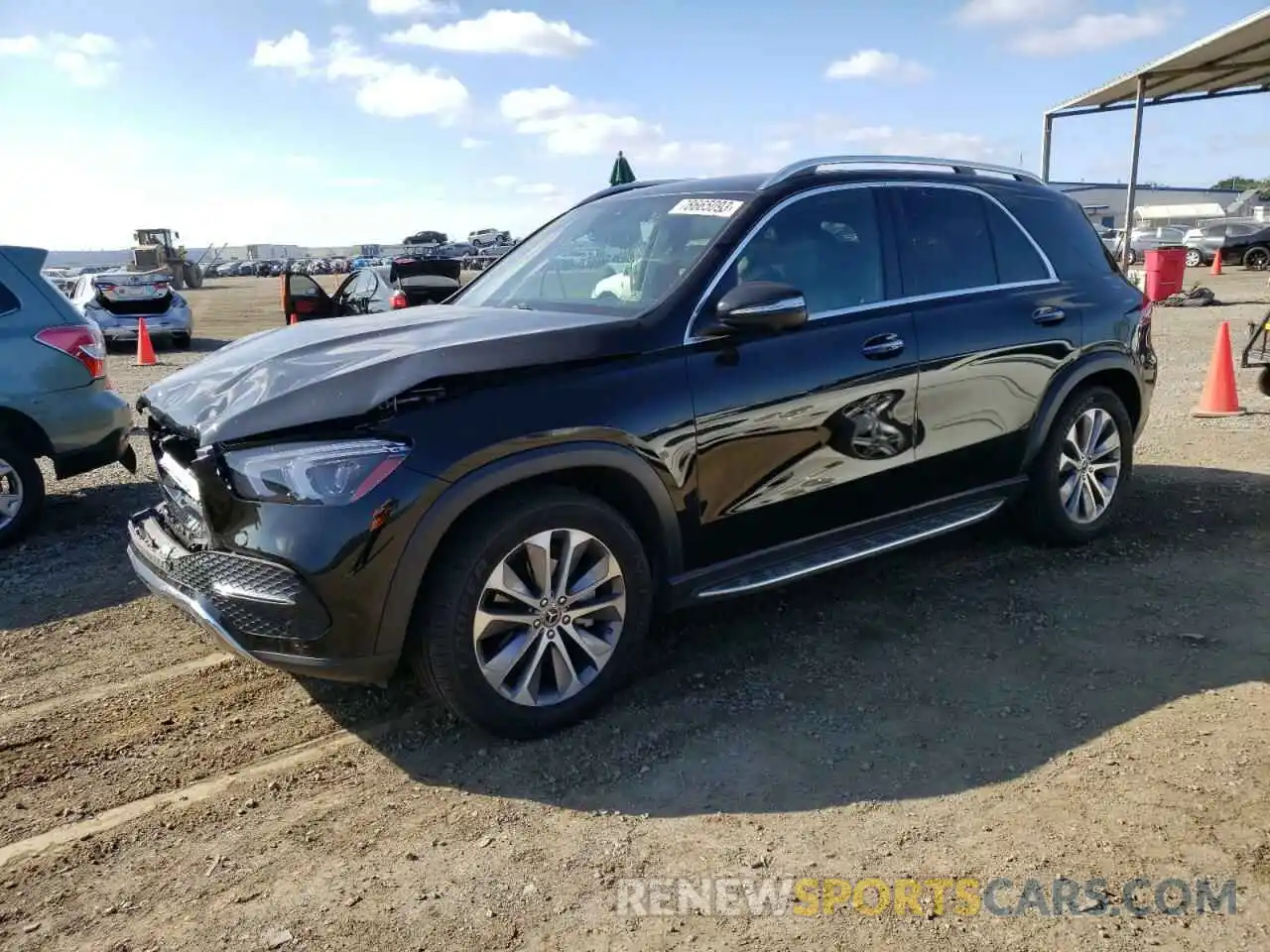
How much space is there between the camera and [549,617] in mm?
3273

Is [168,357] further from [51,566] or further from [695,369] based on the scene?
[695,369]

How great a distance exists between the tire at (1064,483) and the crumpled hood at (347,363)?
2613 mm

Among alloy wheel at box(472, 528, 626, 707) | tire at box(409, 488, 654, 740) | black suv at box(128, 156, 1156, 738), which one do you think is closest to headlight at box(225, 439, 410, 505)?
black suv at box(128, 156, 1156, 738)

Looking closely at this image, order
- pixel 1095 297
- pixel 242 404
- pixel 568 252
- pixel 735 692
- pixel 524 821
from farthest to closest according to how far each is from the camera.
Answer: pixel 1095 297, pixel 568 252, pixel 735 692, pixel 242 404, pixel 524 821

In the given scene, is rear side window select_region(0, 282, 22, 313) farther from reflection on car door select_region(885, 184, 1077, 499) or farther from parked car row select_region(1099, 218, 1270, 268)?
parked car row select_region(1099, 218, 1270, 268)

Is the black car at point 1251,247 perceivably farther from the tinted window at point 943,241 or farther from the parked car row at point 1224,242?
the tinted window at point 943,241

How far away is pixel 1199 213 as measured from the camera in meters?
47.6

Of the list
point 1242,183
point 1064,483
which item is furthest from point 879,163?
point 1242,183

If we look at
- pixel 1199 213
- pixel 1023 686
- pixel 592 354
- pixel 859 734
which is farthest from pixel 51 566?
pixel 1199 213

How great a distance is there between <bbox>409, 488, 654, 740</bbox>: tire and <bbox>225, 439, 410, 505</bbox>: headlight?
349mm

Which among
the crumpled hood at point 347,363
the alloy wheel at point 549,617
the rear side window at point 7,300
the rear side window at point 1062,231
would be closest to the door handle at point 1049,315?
the rear side window at point 1062,231

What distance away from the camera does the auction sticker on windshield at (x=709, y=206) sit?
390 cm

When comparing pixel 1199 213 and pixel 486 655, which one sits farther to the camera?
pixel 1199 213

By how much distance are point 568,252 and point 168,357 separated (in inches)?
536
